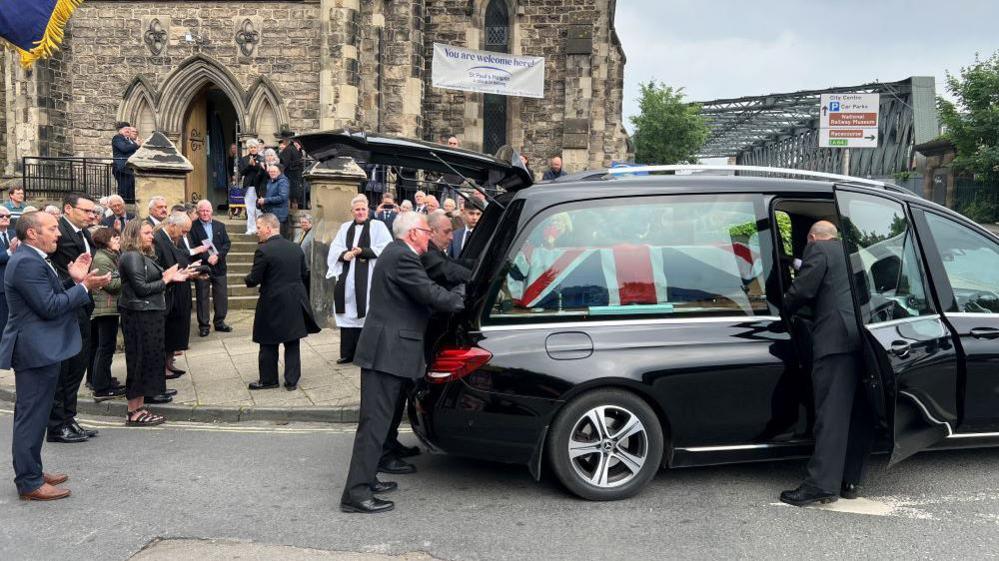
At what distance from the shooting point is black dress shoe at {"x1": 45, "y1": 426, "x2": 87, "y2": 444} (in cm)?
653

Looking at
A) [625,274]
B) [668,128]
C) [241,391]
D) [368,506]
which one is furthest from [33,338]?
[668,128]

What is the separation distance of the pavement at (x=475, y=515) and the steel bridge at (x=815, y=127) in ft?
101

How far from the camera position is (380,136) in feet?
18.0

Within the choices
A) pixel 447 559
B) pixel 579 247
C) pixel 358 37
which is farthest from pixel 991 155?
pixel 447 559

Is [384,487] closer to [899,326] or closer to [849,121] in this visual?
[899,326]

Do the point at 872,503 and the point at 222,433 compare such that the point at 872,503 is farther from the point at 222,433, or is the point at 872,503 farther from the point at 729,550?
the point at 222,433

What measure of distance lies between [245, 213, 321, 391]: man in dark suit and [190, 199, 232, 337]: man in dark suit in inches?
129

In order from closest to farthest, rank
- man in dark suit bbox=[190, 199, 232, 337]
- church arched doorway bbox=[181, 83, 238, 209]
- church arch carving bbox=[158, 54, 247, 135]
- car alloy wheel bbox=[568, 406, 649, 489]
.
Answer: car alloy wheel bbox=[568, 406, 649, 489]
man in dark suit bbox=[190, 199, 232, 337]
church arch carving bbox=[158, 54, 247, 135]
church arched doorway bbox=[181, 83, 238, 209]

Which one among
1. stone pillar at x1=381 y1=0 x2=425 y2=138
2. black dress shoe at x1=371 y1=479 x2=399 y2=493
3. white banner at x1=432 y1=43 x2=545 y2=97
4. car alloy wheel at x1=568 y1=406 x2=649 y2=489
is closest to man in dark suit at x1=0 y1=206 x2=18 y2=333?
black dress shoe at x1=371 y1=479 x2=399 y2=493

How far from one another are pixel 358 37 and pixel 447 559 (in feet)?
54.8

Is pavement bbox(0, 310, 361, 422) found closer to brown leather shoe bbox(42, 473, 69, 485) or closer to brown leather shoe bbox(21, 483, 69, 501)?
brown leather shoe bbox(42, 473, 69, 485)

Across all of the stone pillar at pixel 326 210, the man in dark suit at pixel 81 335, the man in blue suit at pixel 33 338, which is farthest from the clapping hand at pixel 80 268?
the stone pillar at pixel 326 210

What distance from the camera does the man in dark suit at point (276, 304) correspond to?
7.98m

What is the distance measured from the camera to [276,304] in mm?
7984
